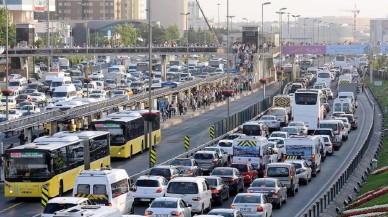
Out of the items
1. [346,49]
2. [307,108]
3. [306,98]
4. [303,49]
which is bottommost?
[307,108]

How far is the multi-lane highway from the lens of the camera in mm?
48031

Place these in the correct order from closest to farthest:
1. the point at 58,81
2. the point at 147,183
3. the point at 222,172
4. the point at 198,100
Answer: the point at 147,183 → the point at 222,172 → the point at 198,100 → the point at 58,81

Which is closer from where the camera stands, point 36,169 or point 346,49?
point 36,169

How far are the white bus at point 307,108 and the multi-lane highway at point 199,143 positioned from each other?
9.59 feet

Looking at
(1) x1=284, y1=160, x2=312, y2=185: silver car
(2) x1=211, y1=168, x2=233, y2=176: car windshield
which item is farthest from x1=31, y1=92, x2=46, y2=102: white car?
(2) x1=211, y1=168, x2=233, y2=176: car windshield

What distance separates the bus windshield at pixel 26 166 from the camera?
4912 centimetres

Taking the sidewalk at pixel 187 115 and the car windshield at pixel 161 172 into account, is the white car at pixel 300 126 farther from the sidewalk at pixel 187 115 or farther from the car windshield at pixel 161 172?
the car windshield at pixel 161 172

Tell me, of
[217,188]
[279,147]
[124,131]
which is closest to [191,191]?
[217,188]

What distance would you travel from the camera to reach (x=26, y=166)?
161ft

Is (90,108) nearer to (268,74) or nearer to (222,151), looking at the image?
(222,151)

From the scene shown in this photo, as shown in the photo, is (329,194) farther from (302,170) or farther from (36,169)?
(36,169)

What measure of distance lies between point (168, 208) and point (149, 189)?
6502mm

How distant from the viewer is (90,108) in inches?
3000

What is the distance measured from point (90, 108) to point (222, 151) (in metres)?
15.8
